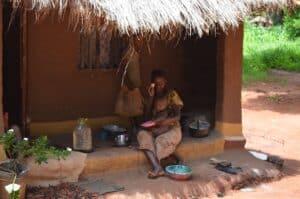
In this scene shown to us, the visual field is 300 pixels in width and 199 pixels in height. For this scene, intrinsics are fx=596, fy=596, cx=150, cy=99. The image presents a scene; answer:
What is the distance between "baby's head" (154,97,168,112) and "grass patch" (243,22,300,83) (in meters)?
9.35

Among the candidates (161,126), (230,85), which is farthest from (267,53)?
(161,126)

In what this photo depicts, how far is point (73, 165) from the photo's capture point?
22.8ft

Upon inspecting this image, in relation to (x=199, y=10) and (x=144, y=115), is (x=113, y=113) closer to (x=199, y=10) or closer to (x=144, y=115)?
(x=144, y=115)

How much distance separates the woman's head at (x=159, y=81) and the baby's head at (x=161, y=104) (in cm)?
9

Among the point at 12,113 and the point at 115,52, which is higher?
the point at 115,52

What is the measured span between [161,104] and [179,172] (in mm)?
969

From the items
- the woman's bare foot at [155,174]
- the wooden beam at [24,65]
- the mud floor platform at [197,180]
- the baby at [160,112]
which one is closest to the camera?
the mud floor platform at [197,180]

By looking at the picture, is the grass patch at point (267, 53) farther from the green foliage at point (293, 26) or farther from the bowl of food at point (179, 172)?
the bowl of food at point (179, 172)

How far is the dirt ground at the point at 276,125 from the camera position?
7.79m

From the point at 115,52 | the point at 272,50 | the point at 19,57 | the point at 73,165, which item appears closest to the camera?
the point at 73,165

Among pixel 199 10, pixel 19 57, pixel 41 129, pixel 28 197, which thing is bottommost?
pixel 28 197

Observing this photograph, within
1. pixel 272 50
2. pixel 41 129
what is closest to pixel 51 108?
pixel 41 129

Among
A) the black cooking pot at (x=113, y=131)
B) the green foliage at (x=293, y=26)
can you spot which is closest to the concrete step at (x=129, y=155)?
the black cooking pot at (x=113, y=131)

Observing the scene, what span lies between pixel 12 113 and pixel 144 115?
6.22 ft
